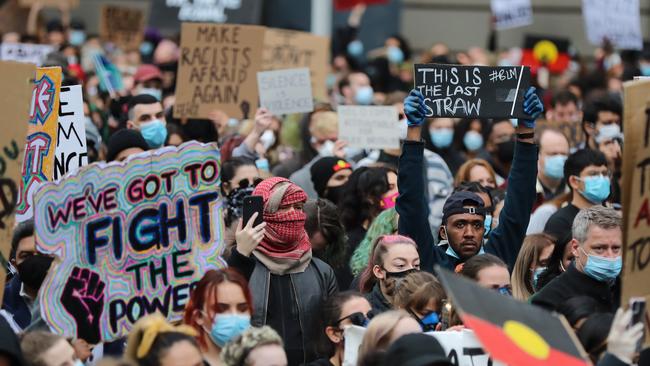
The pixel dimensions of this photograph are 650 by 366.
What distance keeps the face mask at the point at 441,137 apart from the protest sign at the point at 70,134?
3.72 metres

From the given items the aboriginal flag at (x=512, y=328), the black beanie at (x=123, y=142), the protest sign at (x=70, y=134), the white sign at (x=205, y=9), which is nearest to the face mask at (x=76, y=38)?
the white sign at (x=205, y=9)

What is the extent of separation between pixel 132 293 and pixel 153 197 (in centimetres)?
41

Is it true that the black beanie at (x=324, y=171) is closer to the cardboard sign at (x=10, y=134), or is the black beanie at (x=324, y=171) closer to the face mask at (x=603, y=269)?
the face mask at (x=603, y=269)

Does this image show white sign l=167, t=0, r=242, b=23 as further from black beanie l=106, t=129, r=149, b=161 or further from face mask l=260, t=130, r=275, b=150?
black beanie l=106, t=129, r=149, b=161

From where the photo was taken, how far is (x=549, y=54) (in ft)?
64.8

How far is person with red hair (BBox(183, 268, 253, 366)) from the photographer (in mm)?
5660

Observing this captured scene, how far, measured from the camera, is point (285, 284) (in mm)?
6535

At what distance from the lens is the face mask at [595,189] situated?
8.53 metres

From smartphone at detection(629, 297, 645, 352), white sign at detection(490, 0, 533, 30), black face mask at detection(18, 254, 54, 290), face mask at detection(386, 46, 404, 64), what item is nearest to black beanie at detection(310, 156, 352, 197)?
black face mask at detection(18, 254, 54, 290)

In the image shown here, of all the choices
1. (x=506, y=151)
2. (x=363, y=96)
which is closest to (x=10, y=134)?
(x=506, y=151)

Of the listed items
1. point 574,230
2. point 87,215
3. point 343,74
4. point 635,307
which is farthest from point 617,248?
point 343,74

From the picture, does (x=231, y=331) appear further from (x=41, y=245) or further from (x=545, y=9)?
(x=545, y=9)

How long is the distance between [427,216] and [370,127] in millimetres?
3247

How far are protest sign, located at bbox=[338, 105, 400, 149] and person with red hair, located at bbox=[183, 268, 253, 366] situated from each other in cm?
455
